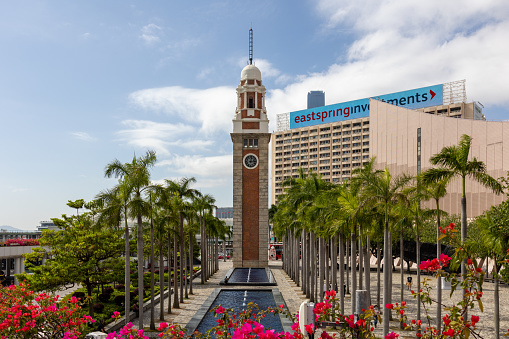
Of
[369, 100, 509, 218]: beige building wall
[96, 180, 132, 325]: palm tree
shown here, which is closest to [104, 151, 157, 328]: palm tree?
[96, 180, 132, 325]: palm tree

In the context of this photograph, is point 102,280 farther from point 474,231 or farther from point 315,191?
point 474,231

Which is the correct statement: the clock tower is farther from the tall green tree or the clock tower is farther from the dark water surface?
the tall green tree

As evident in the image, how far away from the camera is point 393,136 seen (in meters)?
89.3

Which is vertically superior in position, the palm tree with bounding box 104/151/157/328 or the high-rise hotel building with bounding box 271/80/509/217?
the high-rise hotel building with bounding box 271/80/509/217

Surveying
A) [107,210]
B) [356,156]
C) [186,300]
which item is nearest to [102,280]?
[107,210]

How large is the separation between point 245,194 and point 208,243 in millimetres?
13653

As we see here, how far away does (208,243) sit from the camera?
2290 inches

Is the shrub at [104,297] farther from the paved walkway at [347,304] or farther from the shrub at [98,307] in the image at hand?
the shrub at [98,307]

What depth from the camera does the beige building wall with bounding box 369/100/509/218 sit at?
6800 centimetres

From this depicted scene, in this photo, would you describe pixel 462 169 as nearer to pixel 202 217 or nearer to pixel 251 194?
pixel 202 217

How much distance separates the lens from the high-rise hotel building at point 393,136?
70.2m

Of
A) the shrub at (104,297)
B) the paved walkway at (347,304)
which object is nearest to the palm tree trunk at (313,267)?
the paved walkway at (347,304)

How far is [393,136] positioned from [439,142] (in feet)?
41.2

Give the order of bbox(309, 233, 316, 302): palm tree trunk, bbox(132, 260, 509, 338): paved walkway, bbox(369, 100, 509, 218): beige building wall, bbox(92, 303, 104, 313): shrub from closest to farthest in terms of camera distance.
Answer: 1. bbox(132, 260, 509, 338): paved walkway
2. bbox(92, 303, 104, 313): shrub
3. bbox(309, 233, 316, 302): palm tree trunk
4. bbox(369, 100, 509, 218): beige building wall
